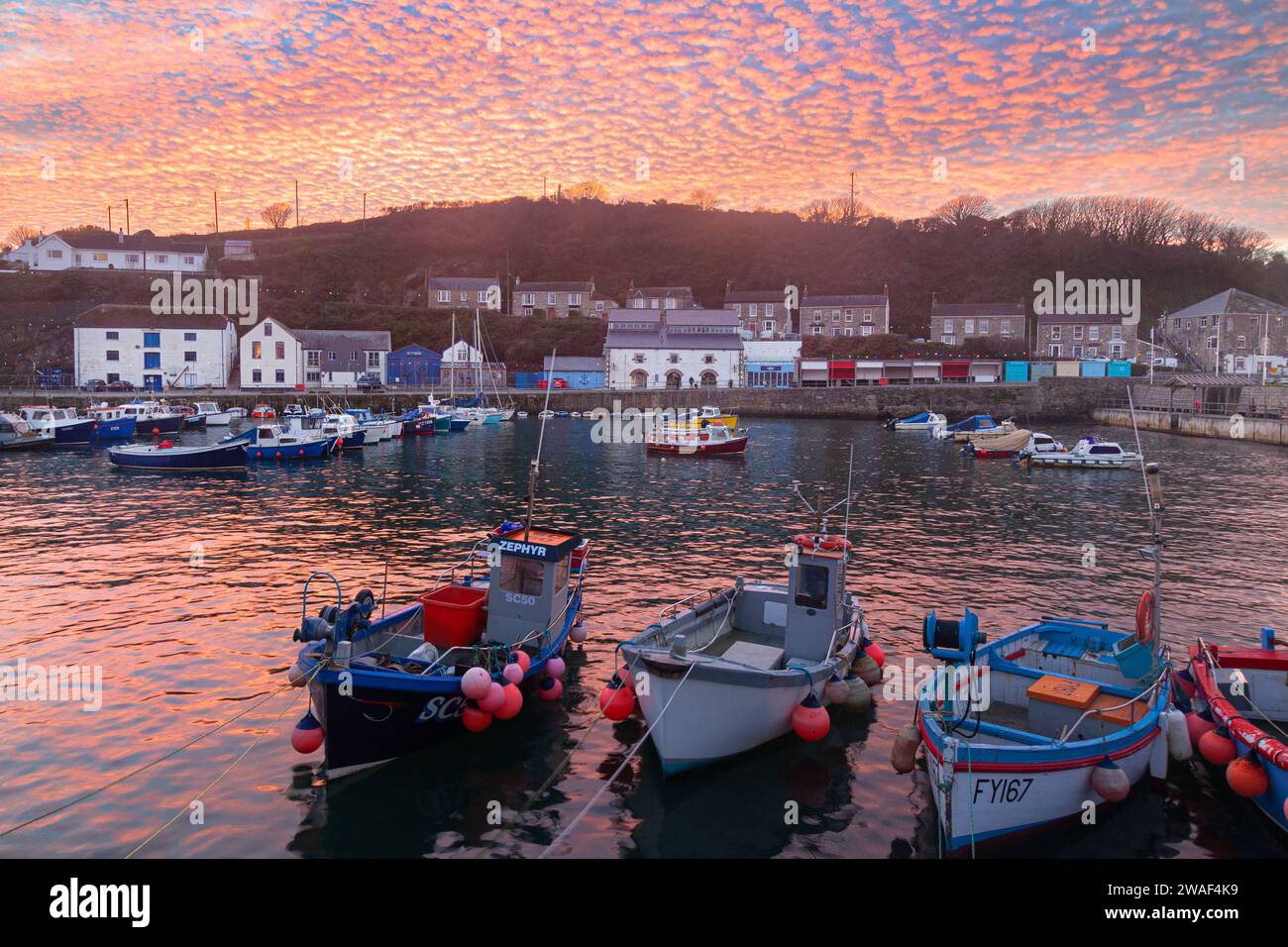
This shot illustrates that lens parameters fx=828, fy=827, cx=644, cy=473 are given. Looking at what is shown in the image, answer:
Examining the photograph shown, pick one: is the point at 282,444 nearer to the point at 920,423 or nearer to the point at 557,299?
the point at 920,423

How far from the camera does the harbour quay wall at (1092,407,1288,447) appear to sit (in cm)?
6488

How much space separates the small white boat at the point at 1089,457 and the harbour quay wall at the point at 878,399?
40333 mm

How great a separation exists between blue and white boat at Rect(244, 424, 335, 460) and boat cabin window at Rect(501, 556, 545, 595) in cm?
4102

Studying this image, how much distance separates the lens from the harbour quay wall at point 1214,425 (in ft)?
213

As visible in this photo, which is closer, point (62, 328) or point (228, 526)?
point (228, 526)

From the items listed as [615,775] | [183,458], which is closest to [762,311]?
[183,458]

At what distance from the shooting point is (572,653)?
18172mm

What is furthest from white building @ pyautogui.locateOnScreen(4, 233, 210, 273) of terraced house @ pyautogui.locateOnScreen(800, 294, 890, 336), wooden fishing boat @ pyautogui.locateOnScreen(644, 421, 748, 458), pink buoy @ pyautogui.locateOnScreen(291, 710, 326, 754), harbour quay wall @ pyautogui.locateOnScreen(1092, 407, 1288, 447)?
pink buoy @ pyautogui.locateOnScreen(291, 710, 326, 754)

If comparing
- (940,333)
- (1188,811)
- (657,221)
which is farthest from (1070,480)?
(657,221)

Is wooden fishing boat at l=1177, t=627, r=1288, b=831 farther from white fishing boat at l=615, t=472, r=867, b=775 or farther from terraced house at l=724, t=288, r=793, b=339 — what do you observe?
terraced house at l=724, t=288, r=793, b=339

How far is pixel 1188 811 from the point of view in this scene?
39.2 ft

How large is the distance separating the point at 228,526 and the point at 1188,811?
30351 millimetres

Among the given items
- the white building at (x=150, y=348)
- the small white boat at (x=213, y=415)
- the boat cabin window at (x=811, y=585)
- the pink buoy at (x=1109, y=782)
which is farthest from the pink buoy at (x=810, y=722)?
the white building at (x=150, y=348)

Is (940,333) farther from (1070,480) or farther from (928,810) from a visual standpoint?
(928,810)
